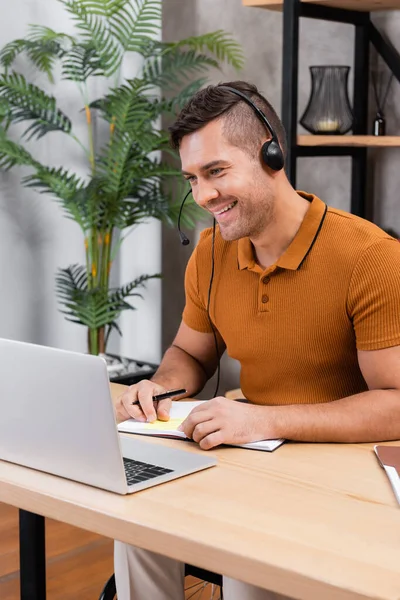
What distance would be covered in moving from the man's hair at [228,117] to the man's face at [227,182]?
0.01 m

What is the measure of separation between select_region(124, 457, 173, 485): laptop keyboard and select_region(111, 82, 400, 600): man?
26 centimetres

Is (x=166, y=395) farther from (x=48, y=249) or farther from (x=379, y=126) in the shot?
(x=48, y=249)

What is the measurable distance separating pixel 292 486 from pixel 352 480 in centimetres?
10

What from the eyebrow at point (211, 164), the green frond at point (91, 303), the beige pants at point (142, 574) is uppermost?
the eyebrow at point (211, 164)

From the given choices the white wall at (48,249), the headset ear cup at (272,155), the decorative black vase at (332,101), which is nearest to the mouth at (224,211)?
the headset ear cup at (272,155)

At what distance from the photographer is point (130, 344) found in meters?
4.21

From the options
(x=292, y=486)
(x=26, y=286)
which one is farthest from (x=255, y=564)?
(x=26, y=286)

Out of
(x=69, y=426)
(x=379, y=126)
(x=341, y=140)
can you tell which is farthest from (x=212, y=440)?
(x=379, y=126)

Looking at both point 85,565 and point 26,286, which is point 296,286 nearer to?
point 85,565

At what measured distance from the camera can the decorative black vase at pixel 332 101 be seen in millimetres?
3184

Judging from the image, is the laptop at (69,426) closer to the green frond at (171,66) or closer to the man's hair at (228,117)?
the man's hair at (228,117)

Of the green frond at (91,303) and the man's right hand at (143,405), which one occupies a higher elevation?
the man's right hand at (143,405)

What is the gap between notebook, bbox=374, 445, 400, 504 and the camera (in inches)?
54.1

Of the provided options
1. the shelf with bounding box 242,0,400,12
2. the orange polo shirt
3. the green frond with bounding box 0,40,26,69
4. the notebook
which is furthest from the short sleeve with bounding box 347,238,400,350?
the green frond with bounding box 0,40,26,69
